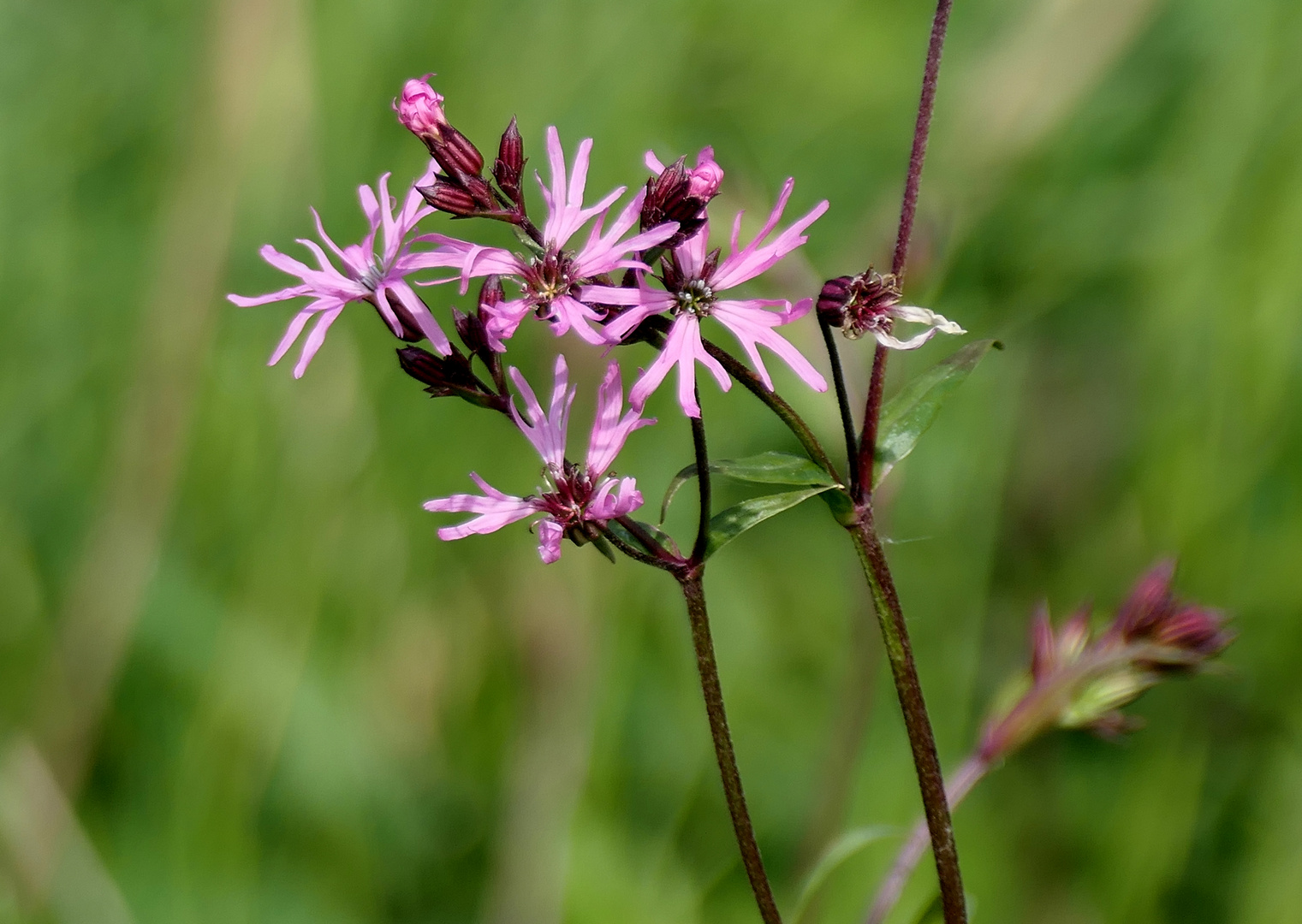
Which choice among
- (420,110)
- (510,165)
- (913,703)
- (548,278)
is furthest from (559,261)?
(913,703)

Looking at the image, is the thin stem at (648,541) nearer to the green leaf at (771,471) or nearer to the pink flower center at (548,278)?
the green leaf at (771,471)

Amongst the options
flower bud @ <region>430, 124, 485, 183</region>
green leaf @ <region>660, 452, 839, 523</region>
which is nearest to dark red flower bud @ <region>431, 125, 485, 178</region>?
flower bud @ <region>430, 124, 485, 183</region>

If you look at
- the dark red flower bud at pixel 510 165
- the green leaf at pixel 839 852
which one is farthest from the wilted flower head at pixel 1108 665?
the dark red flower bud at pixel 510 165

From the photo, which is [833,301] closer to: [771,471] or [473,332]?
[771,471]

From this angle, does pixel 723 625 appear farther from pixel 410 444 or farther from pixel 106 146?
pixel 106 146

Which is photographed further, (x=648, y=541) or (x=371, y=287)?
(x=371, y=287)

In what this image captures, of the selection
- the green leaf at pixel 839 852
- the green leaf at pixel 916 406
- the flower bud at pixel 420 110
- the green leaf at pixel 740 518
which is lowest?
the green leaf at pixel 839 852
